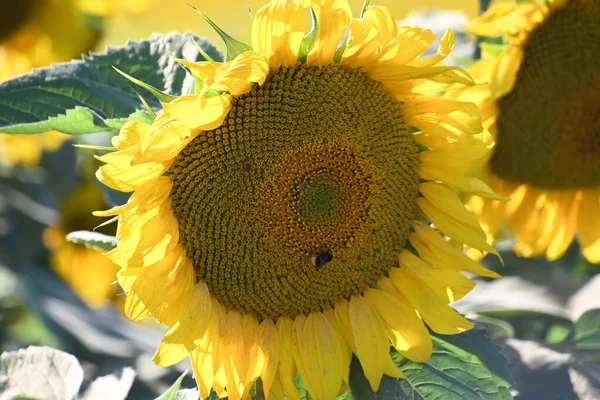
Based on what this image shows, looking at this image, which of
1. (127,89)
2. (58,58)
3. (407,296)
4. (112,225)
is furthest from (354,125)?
(58,58)

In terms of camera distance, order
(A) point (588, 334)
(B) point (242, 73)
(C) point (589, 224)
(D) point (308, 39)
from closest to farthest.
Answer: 1. (B) point (242, 73)
2. (D) point (308, 39)
3. (A) point (588, 334)
4. (C) point (589, 224)

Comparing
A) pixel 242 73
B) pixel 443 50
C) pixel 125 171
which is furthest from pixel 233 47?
pixel 443 50

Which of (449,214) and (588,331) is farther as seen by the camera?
(588,331)

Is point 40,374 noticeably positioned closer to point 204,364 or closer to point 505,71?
point 204,364

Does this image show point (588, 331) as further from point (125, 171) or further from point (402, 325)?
point (125, 171)

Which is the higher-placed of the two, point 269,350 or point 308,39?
point 308,39

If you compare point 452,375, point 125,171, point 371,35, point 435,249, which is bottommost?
point 452,375

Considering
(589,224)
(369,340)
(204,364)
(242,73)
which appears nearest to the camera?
(242,73)
